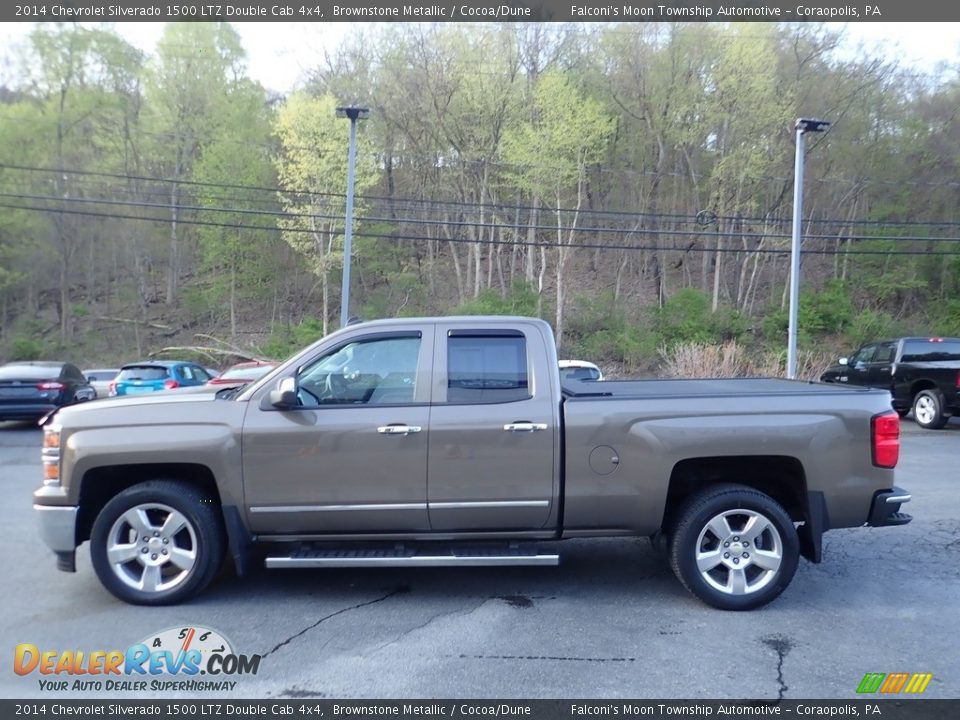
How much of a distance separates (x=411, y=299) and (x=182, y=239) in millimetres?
13436

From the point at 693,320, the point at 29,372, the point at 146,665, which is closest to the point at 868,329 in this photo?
the point at 693,320

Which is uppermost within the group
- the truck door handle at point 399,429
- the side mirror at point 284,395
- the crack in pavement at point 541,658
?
the side mirror at point 284,395

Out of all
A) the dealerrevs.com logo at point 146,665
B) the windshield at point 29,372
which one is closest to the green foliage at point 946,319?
the windshield at point 29,372

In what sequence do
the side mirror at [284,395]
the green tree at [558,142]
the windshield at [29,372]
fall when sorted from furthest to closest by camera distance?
the green tree at [558,142]
the windshield at [29,372]
the side mirror at [284,395]

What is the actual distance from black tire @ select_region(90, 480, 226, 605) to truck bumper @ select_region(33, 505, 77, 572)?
0.48ft

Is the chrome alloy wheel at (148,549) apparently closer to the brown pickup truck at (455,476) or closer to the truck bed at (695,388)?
the brown pickup truck at (455,476)

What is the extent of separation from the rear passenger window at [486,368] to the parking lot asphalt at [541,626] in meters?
1.44

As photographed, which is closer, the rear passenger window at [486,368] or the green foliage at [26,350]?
the rear passenger window at [486,368]

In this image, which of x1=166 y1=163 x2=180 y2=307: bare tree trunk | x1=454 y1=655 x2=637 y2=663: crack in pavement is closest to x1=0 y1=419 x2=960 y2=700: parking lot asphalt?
x1=454 y1=655 x2=637 y2=663: crack in pavement

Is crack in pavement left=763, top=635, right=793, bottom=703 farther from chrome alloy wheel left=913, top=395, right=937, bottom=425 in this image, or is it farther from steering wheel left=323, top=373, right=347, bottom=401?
chrome alloy wheel left=913, top=395, right=937, bottom=425

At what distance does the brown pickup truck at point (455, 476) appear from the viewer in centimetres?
499

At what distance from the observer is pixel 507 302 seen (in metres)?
35.5

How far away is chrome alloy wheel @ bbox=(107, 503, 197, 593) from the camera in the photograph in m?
5.04

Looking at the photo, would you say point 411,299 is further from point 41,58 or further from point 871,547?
point 871,547
